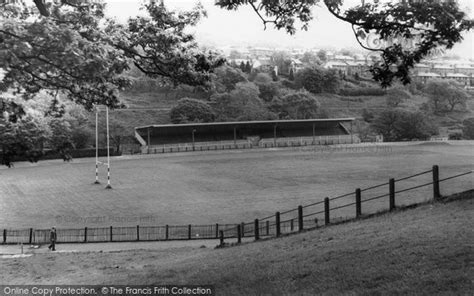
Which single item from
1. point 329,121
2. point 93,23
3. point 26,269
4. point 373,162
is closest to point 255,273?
point 93,23

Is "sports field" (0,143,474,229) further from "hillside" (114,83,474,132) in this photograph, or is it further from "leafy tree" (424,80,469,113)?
"leafy tree" (424,80,469,113)

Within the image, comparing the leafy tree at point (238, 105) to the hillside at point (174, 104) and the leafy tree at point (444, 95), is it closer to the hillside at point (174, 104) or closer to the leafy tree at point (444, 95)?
the hillside at point (174, 104)

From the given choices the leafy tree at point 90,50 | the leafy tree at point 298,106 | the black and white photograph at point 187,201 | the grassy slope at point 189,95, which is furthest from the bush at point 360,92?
the leafy tree at point 90,50

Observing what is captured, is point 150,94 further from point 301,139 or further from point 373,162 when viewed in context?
point 373,162

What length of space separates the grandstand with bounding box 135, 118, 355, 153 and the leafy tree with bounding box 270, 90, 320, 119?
1092 centimetres

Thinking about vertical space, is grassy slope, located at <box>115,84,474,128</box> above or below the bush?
below

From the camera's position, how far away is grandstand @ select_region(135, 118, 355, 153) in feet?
258

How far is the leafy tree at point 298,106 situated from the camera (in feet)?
344

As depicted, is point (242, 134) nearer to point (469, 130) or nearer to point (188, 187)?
point (188, 187)

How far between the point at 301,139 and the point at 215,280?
80167 mm

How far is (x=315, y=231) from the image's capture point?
13.5 meters

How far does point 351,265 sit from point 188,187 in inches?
1178

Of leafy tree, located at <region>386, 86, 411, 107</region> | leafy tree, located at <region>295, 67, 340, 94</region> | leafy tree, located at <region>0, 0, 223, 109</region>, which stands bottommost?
leafy tree, located at <region>0, 0, 223, 109</region>

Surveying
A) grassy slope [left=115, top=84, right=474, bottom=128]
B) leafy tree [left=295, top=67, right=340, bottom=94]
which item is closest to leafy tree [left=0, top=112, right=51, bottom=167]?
grassy slope [left=115, top=84, right=474, bottom=128]
